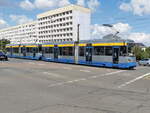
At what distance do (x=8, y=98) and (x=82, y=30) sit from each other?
9615 cm

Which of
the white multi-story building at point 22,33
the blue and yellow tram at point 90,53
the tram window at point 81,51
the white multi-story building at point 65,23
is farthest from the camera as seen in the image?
the white multi-story building at point 22,33

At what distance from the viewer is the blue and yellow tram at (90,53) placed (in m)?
21.0

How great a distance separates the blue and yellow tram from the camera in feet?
68.7

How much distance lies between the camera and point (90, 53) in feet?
80.4

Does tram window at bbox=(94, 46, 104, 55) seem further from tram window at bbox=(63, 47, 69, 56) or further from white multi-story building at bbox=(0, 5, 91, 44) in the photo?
white multi-story building at bbox=(0, 5, 91, 44)

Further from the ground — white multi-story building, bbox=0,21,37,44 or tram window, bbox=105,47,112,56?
white multi-story building, bbox=0,21,37,44

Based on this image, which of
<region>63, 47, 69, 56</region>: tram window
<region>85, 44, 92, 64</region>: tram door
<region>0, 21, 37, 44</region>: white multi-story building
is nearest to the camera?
<region>85, 44, 92, 64</region>: tram door

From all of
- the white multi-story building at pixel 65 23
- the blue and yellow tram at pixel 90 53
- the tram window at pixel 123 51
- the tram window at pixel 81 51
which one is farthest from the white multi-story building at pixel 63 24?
the tram window at pixel 123 51

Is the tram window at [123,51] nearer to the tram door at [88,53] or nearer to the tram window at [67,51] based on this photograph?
the tram door at [88,53]

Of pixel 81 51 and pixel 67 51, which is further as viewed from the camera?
pixel 67 51

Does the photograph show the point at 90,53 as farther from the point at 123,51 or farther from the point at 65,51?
the point at 65,51

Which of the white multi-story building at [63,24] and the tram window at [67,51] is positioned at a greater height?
the white multi-story building at [63,24]

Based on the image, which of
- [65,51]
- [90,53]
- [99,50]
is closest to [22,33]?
[65,51]

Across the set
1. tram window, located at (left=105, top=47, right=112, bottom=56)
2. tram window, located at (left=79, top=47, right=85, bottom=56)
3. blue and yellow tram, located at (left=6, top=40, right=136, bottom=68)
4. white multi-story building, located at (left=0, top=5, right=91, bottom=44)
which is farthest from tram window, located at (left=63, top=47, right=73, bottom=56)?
white multi-story building, located at (left=0, top=5, right=91, bottom=44)
